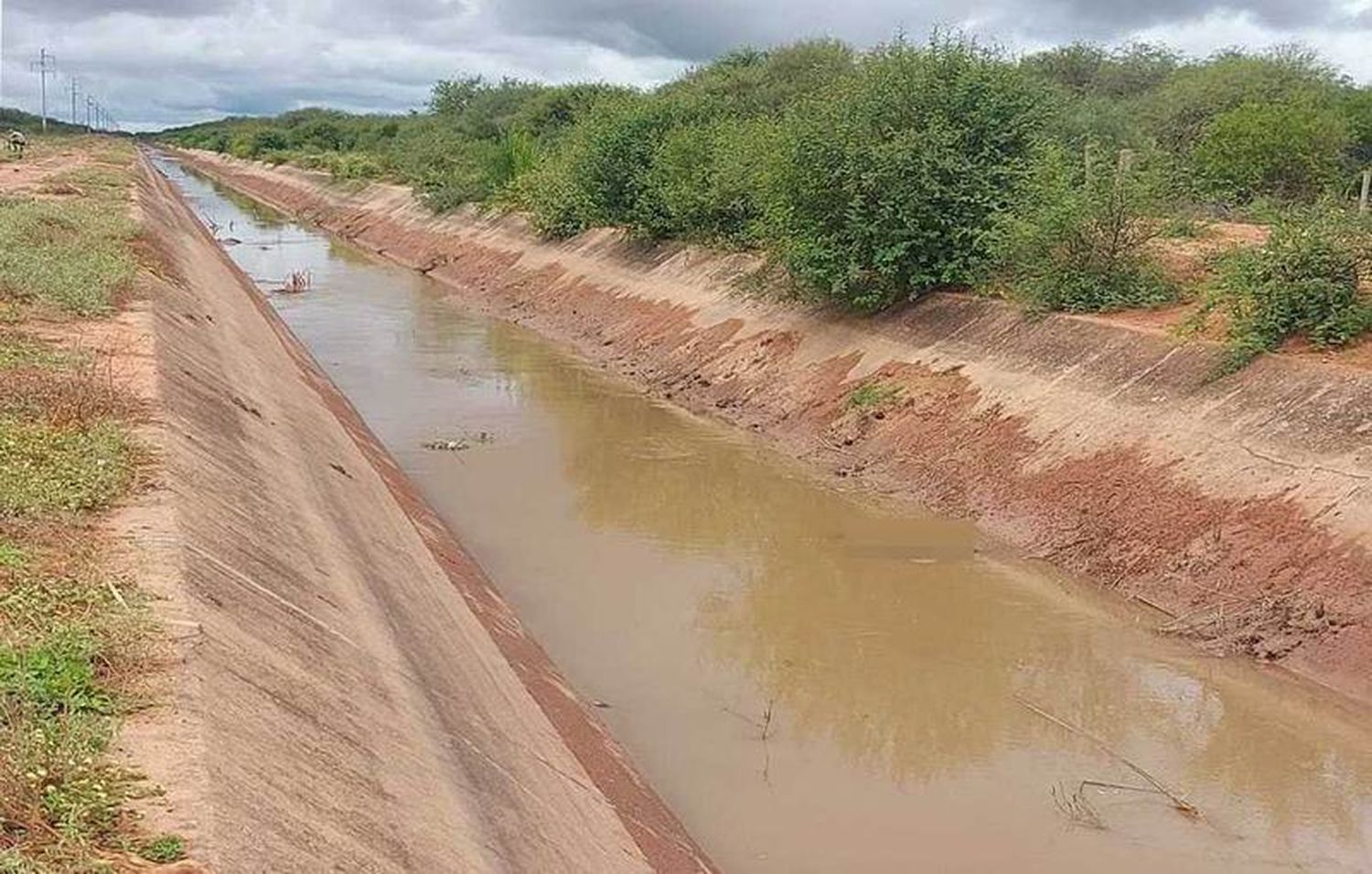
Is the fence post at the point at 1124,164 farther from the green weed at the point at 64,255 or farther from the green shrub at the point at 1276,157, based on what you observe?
the green weed at the point at 64,255

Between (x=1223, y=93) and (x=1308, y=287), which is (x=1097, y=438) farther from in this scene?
(x=1223, y=93)

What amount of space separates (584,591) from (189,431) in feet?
14.8

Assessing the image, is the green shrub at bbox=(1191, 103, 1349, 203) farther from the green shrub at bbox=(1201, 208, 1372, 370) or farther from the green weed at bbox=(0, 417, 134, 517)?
the green weed at bbox=(0, 417, 134, 517)

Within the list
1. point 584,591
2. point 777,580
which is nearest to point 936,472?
point 777,580

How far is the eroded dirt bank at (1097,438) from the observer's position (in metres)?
12.0

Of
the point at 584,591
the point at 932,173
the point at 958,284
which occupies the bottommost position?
the point at 584,591

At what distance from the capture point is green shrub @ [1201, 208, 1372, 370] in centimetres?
1492

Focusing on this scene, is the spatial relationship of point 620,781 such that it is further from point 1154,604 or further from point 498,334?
point 498,334

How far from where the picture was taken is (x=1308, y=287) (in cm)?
1500

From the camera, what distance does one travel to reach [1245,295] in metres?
15.9

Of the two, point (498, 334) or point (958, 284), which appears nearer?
point (958, 284)

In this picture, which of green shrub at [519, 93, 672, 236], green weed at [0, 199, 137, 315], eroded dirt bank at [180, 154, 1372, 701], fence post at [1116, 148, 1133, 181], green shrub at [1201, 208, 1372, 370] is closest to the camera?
eroded dirt bank at [180, 154, 1372, 701]

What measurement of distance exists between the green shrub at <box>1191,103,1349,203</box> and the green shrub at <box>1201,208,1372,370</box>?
49.0 feet

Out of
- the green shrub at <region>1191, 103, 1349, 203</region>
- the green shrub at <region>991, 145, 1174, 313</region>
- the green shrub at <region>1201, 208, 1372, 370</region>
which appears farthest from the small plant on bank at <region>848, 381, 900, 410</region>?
the green shrub at <region>1191, 103, 1349, 203</region>
